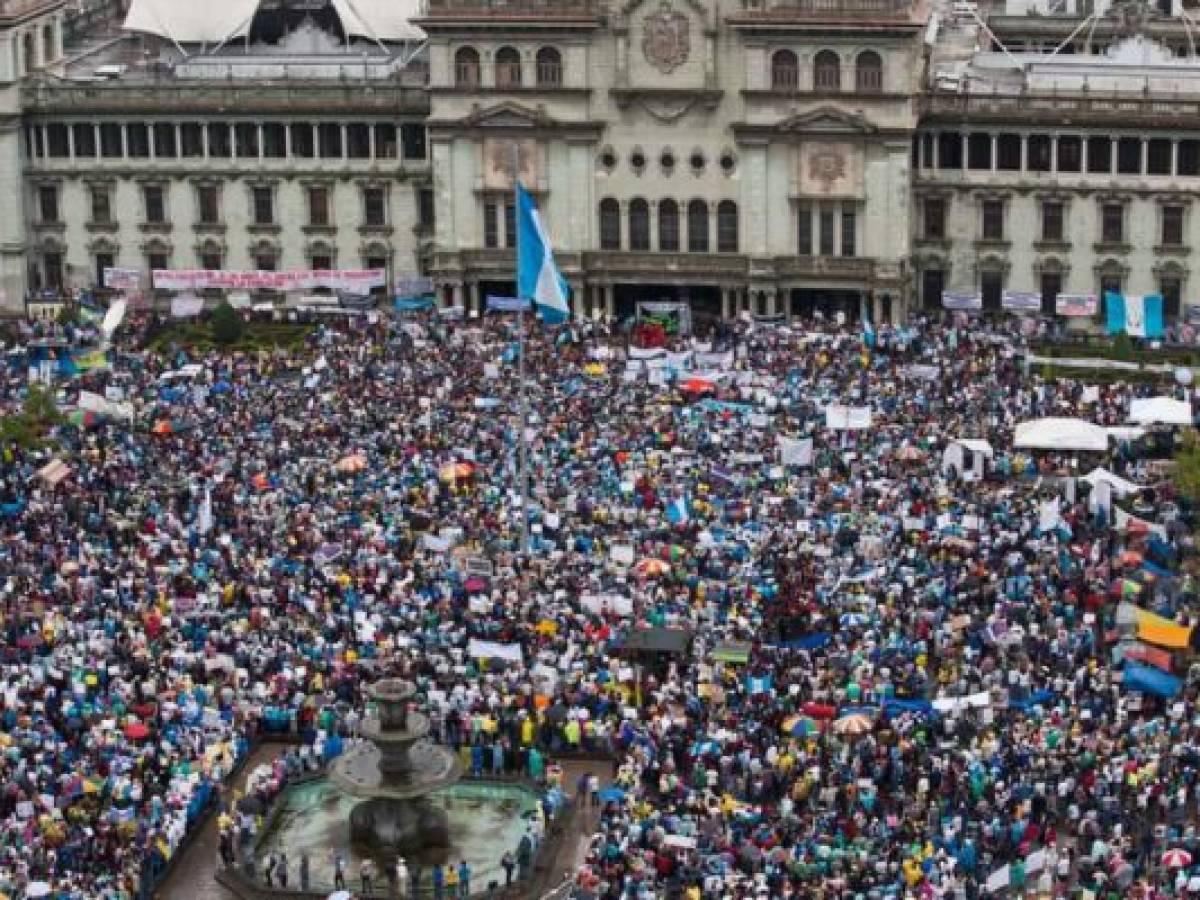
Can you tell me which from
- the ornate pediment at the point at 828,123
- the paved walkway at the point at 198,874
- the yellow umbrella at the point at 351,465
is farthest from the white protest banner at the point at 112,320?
the paved walkway at the point at 198,874

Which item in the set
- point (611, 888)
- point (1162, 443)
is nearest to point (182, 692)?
point (611, 888)

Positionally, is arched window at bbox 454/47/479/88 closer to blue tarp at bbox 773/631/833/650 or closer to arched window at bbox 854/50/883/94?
arched window at bbox 854/50/883/94

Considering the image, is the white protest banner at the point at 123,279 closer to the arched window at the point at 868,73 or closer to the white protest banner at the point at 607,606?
the arched window at the point at 868,73

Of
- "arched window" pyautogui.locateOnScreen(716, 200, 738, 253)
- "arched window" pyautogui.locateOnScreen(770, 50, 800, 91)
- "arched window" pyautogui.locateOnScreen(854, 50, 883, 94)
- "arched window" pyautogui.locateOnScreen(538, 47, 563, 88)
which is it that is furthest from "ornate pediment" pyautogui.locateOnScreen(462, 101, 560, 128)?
"arched window" pyautogui.locateOnScreen(854, 50, 883, 94)

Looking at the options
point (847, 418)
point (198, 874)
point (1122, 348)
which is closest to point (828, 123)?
point (1122, 348)

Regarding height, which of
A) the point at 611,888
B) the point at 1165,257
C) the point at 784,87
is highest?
the point at 784,87

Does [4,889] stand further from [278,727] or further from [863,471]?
[863,471]

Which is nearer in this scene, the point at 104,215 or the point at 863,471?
the point at 863,471
